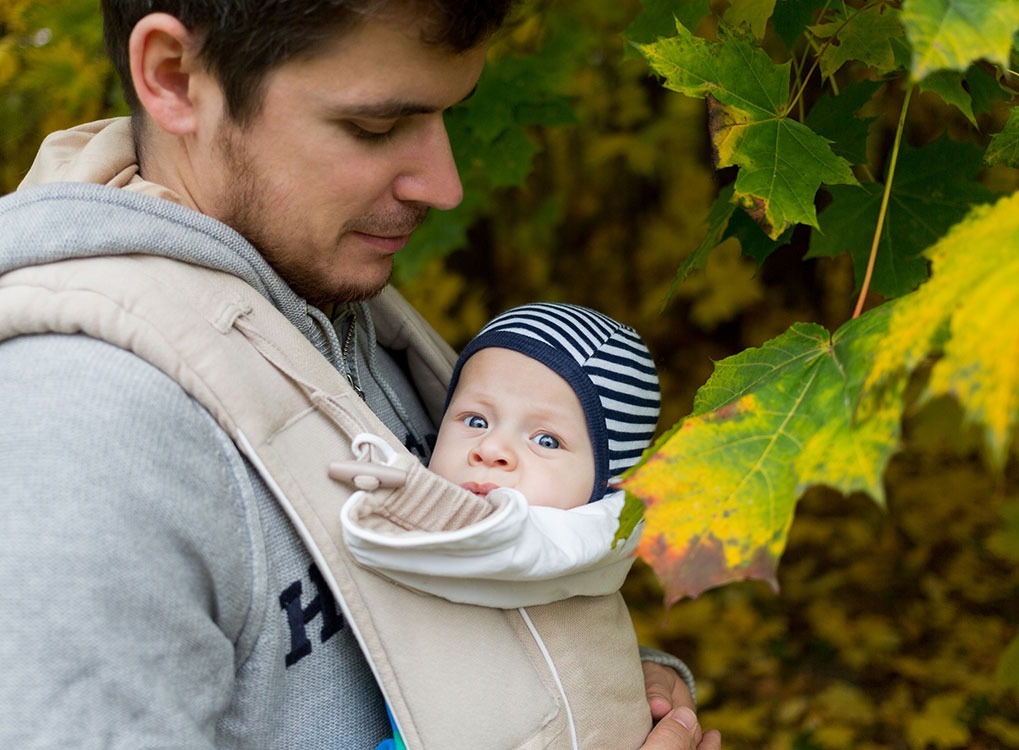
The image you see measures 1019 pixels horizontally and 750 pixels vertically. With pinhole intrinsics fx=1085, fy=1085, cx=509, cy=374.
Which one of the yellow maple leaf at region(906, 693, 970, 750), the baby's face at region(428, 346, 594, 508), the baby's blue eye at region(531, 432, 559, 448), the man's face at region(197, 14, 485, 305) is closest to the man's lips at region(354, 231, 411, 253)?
the man's face at region(197, 14, 485, 305)

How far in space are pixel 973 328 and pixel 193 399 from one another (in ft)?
2.79

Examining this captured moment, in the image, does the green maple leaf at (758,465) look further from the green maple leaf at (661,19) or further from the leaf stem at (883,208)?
the green maple leaf at (661,19)

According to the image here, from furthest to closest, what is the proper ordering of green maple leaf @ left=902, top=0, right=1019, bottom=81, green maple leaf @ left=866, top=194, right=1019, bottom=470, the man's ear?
the man's ear
green maple leaf @ left=902, top=0, right=1019, bottom=81
green maple leaf @ left=866, top=194, right=1019, bottom=470

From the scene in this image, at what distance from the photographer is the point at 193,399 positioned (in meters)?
1.28

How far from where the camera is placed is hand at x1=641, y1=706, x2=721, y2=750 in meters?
1.65

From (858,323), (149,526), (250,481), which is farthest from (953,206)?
(149,526)

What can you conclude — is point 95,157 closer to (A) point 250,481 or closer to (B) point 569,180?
(A) point 250,481

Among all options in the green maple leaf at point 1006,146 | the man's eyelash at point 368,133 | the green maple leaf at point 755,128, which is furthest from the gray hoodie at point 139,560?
the green maple leaf at point 1006,146

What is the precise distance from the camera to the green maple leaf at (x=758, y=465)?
1.08 m

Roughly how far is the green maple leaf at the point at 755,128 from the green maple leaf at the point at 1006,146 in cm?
24

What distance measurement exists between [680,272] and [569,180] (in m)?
4.28

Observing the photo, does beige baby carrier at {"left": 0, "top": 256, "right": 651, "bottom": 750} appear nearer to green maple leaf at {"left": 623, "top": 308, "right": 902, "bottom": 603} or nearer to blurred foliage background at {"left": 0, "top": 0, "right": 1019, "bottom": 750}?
green maple leaf at {"left": 623, "top": 308, "right": 902, "bottom": 603}

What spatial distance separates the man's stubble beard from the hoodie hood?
2.3 inches

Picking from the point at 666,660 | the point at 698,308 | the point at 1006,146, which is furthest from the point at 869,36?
the point at 698,308
